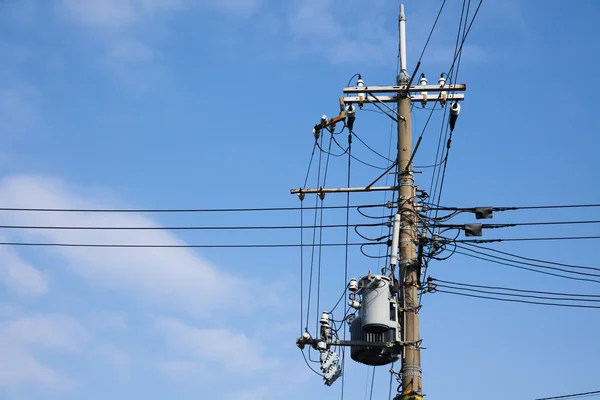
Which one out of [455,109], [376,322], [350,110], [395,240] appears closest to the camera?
[376,322]

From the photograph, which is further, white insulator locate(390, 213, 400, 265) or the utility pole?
white insulator locate(390, 213, 400, 265)

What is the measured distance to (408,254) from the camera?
1666 centimetres

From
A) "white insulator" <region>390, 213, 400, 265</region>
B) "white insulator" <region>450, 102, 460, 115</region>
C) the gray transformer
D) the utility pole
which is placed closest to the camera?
the utility pole

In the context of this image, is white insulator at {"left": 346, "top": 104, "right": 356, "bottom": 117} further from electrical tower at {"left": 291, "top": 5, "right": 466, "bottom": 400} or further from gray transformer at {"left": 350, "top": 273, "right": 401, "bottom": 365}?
A: gray transformer at {"left": 350, "top": 273, "right": 401, "bottom": 365}

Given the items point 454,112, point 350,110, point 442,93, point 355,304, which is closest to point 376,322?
point 355,304

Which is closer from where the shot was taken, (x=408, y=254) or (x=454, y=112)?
(x=408, y=254)

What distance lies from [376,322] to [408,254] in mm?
1384

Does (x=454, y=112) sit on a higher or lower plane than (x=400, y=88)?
Answer: lower

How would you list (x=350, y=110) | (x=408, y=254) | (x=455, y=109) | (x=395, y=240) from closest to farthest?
1. (x=395, y=240)
2. (x=408, y=254)
3. (x=455, y=109)
4. (x=350, y=110)

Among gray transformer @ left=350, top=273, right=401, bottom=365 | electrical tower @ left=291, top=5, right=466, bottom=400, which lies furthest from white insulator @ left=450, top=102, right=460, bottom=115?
gray transformer @ left=350, top=273, right=401, bottom=365

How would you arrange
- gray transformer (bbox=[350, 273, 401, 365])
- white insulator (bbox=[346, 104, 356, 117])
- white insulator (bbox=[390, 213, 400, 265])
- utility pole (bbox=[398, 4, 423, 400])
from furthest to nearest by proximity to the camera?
1. white insulator (bbox=[346, 104, 356, 117])
2. white insulator (bbox=[390, 213, 400, 265])
3. gray transformer (bbox=[350, 273, 401, 365])
4. utility pole (bbox=[398, 4, 423, 400])

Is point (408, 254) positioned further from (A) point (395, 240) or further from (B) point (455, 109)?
(B) point (455, 109)

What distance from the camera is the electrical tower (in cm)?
1608

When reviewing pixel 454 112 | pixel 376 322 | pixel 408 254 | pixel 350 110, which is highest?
pixel 350 110
